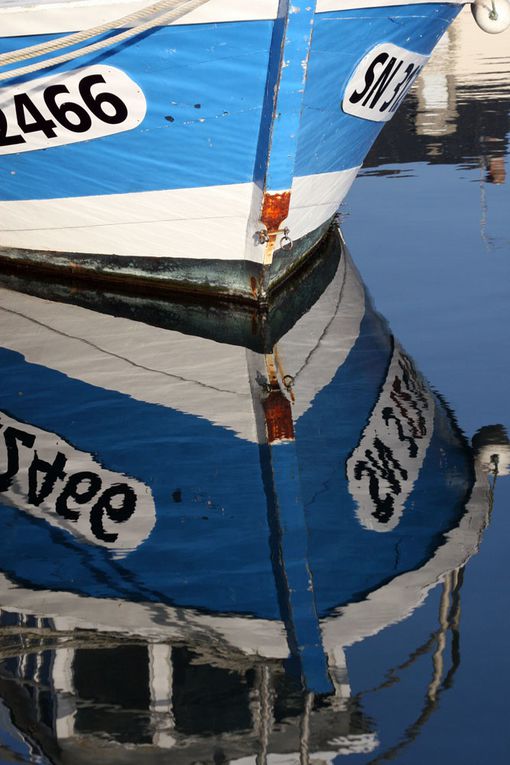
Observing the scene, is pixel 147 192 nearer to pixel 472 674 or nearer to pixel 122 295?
pixel 122 295

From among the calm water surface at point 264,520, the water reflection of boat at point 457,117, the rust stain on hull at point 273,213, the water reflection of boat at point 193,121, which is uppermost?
the water reflection of boat at point 457,117

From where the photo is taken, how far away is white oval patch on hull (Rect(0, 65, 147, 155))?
24.9ft

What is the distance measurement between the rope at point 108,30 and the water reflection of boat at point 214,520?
1718mm

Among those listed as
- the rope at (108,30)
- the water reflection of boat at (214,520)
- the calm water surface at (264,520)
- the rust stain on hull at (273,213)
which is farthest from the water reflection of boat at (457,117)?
the water reflection of boat at (214,520)

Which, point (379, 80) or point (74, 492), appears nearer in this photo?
point (74, 492)

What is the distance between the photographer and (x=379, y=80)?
8.20 meters

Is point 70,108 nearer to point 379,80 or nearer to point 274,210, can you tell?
point 274,210

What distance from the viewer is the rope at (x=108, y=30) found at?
6887 mm

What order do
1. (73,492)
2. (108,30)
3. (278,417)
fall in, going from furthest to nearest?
1. (108,30)
2. (278,417)
3. (73,492)

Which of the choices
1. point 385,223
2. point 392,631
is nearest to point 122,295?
point 385,223

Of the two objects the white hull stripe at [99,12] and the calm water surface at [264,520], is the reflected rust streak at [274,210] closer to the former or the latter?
the calm water surface at [264,520]

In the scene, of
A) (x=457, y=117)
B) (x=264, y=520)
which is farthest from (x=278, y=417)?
(x=457, y=117)

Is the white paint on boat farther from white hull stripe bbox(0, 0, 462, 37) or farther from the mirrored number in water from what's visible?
white hull stripe bbox(0, 0, 462, 37)

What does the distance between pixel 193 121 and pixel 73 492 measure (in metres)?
2.92
